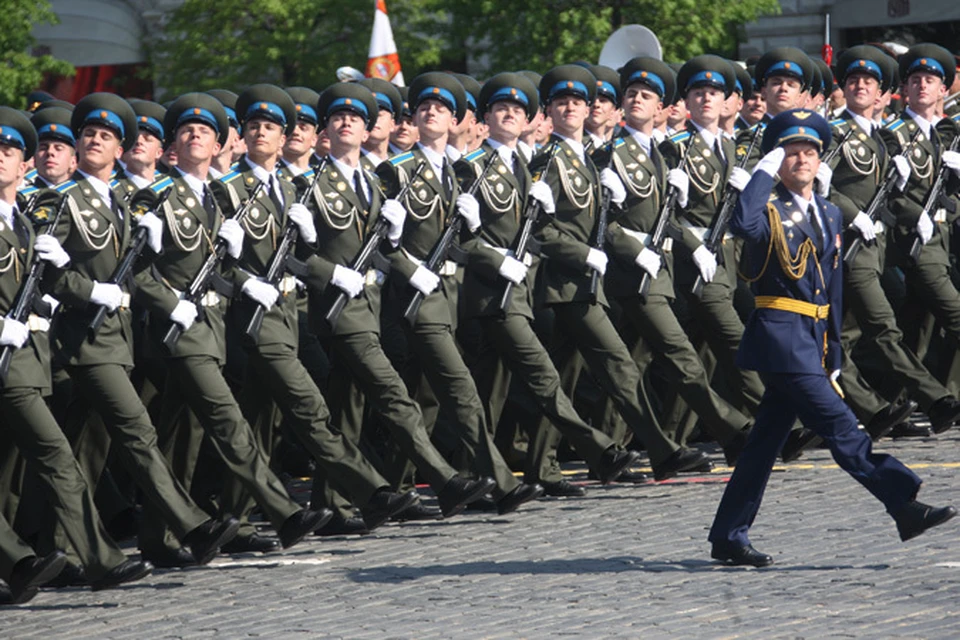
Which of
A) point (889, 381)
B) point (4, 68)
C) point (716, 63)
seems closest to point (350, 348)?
point (716, 63)

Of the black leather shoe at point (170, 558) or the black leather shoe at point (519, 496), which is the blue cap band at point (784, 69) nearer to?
the black leather shoe at point (519, 496)

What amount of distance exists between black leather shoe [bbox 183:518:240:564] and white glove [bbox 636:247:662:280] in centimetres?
271

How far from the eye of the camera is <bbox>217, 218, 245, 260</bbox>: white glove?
8812 millimetres

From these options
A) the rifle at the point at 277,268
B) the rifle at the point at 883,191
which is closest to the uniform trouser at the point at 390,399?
the rifle at the point at 277,268

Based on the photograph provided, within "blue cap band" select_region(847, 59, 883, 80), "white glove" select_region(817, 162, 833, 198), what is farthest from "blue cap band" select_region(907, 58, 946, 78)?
"white glove" select_region(817, 162, 833, 198)

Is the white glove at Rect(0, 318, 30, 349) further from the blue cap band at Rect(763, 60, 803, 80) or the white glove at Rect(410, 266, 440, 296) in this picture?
the blue cap band at Rect(763, 60, 803, 80)

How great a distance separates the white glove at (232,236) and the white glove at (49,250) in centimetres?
85

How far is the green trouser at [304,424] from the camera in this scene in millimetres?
9016

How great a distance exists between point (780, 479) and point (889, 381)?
1962 mm

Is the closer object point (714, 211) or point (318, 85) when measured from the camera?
point (714, 211)

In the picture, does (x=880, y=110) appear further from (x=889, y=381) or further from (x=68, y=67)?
(x=68, y=67)

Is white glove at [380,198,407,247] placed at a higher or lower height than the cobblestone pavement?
higher

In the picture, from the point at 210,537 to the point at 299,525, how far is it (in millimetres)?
381

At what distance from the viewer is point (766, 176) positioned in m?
7.89
